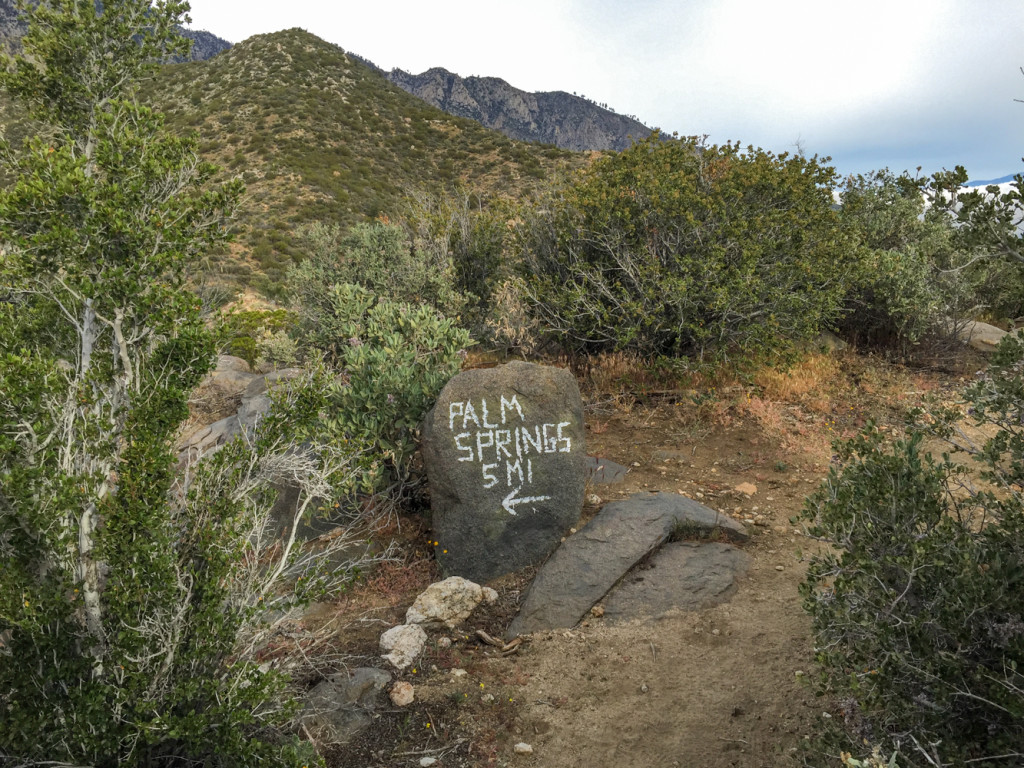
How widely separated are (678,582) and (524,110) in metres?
117

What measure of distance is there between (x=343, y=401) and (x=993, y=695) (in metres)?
5.14

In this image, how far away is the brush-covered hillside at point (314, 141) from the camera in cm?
2750

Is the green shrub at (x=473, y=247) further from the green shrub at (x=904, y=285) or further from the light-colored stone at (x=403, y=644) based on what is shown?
the light-colored stone at (x=403, y=644)

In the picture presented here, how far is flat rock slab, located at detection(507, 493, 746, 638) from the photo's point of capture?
4.62 metres

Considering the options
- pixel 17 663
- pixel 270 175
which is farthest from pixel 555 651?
pixel 270 175

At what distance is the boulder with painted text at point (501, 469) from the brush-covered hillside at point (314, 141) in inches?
777

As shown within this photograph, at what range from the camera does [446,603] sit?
4.65 m

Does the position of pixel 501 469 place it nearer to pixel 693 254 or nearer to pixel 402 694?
pixel 402 694

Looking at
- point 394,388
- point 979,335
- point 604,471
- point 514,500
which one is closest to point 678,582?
point 514,500

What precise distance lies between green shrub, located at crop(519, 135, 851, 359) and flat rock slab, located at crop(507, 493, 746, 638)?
3.03 meters

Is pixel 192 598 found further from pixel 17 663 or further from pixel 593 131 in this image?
pixel 593 131

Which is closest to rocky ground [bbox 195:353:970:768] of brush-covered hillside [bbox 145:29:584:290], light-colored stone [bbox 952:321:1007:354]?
light-colored stone [bbox 952:321:1007:354]

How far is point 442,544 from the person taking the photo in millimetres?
5270

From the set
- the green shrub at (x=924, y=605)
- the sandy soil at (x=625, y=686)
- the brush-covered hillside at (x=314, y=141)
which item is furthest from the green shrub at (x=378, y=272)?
the brush-covered hillside at (x=314, y=141)
